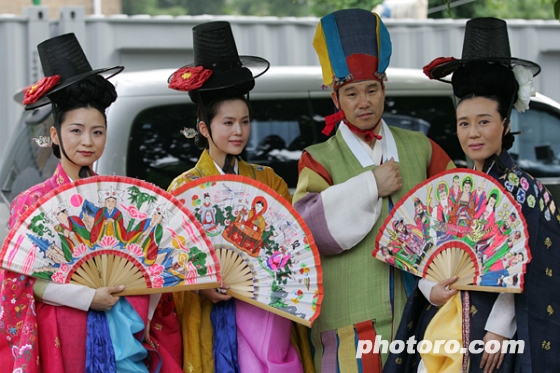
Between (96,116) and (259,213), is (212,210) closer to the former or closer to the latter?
(259,213)

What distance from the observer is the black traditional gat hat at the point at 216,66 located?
12.5 ft

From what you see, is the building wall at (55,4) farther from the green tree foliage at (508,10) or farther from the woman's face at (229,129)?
the woman's face at (229,129)

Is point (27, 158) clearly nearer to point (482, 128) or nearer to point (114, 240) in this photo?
point (114, 240)

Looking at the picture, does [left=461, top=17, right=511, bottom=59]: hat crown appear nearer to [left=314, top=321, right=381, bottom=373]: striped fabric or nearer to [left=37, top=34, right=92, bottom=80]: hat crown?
[left=314, top=321, right=381, bottom=373]: striped fabric

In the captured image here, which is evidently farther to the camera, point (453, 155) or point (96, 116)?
point (453, 155)

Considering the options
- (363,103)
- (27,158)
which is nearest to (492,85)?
(363,103)

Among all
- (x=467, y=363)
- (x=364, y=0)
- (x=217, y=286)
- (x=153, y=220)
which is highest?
(x=364, y=0)

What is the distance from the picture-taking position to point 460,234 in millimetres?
3381

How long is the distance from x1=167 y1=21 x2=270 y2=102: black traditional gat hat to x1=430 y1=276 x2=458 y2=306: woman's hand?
1.25 meters

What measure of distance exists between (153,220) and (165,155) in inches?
79.1

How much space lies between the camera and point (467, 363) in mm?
3287

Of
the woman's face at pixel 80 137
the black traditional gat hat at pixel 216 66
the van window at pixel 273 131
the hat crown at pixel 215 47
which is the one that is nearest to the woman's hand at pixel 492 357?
the black traditional gat hat at pixel 216 66

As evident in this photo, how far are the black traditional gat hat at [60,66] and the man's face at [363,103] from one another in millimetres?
1011

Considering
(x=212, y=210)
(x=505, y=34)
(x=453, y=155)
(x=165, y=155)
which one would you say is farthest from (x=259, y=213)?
(x=453, y=155)
